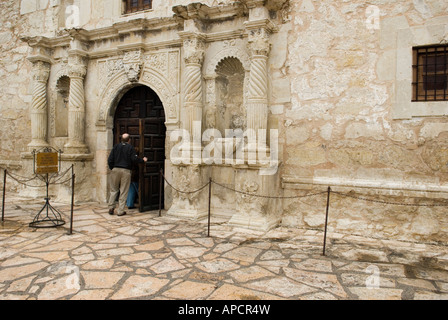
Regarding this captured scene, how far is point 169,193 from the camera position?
7.04m

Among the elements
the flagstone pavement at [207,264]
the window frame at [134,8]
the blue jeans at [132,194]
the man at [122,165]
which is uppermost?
the window frame at [134,8]

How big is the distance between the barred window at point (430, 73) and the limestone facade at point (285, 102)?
14 cm

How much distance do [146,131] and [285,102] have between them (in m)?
3.00

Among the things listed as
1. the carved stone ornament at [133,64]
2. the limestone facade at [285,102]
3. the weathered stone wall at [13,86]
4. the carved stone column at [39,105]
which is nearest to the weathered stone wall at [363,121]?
the limestone facade at [285,102]

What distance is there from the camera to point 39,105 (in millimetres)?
8516

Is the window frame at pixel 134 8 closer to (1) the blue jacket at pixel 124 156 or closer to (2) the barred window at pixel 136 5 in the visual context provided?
(2) the barred window at pixel 136 5

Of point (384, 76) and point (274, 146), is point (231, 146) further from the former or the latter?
point (384, 76)

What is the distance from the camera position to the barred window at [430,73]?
16.4 feet

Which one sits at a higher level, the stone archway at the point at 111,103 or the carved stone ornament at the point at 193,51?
the carved stone ornament at the point at 193,51

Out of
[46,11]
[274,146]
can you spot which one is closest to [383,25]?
[274,146]

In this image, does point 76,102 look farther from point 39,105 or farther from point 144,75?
point 144,75

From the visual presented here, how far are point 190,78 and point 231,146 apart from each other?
1.52 metres

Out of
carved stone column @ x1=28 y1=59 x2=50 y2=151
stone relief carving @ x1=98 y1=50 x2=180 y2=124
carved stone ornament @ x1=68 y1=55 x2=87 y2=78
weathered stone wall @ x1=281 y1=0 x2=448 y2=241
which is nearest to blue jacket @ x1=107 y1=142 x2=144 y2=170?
stone relief carving @ x1=98 y1=50 x2=180 y2=124

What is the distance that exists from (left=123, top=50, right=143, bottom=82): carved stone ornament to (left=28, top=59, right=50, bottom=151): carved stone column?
8.58ft
